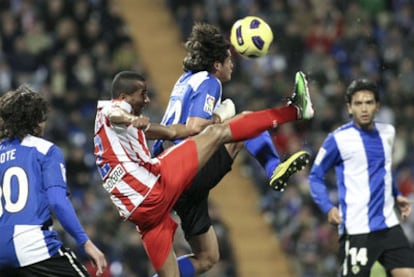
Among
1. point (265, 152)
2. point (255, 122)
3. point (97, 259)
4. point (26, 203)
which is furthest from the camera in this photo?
point (265, 152)

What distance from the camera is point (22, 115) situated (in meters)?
8.07

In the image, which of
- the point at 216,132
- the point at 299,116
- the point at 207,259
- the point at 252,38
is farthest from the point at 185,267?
the point at 252,38

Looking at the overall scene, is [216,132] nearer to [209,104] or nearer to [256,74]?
[209,104]

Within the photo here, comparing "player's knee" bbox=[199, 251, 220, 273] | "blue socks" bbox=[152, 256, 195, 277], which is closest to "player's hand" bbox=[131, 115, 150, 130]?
"blue socks" bbox=[152, 256, 195, 277]

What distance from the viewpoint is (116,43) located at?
17406 millimetres

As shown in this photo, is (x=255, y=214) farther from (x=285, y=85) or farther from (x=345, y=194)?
(x=345, y=194)

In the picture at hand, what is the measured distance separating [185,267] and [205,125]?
1.18m

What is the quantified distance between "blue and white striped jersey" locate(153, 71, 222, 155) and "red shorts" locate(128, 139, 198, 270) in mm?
370

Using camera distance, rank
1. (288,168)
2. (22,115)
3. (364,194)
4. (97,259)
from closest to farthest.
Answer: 1. (97,259)
2. (22,115)
3. (288,168)
4. (364,194)

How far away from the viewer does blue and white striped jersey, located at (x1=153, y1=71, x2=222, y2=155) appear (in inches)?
345

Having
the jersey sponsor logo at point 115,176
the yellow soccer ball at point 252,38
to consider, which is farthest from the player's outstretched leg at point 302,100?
the jersey sponsor logo at point 115,176

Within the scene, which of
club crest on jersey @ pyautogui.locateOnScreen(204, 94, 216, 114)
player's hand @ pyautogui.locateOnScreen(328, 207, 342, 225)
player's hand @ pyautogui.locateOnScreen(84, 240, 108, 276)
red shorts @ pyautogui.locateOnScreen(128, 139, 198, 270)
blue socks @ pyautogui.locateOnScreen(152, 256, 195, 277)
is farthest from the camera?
player's hand @ pyautogui.locateOnScreen(328, 207, 342, 225)

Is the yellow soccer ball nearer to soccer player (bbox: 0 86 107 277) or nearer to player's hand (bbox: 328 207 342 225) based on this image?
player's hand (bbox: 328 207 342 225)

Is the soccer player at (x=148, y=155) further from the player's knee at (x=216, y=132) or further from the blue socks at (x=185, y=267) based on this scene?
the blue socks at (x=185, y=267)
